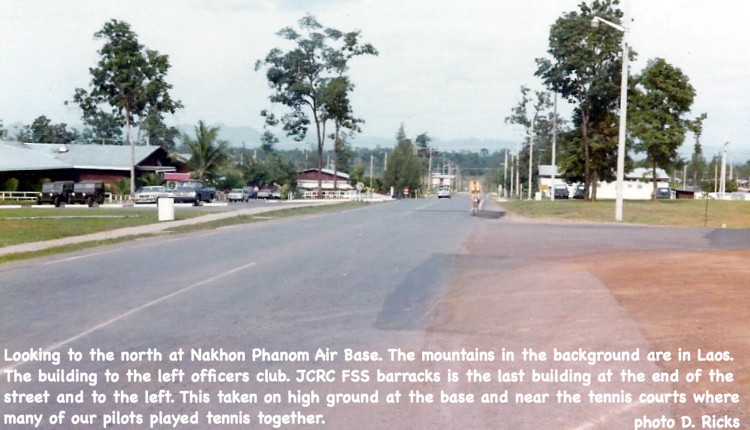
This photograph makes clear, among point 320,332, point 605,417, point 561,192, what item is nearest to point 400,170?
point 561,192

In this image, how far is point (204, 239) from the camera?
25.8m

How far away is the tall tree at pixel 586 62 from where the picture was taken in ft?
206

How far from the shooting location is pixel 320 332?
10.4 m

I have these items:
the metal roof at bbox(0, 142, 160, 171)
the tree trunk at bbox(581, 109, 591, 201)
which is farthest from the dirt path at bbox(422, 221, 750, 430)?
the metal roof at bbox(0, 142, 160, 171)

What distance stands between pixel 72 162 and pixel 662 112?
45.6 m

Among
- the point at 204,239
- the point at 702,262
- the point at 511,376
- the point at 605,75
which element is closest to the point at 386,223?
the point at 204,239

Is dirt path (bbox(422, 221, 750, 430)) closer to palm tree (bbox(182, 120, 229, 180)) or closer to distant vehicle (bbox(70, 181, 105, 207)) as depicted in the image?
distant vehicle (bbox(70, 181, 105, 207))

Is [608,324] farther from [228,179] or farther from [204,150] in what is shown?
[228,179]

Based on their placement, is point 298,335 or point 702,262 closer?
point 298,335

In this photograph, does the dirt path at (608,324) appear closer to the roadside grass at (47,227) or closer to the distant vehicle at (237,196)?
the roadside grass at (47,227)

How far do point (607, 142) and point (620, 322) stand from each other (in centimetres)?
5555

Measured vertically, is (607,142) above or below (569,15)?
below

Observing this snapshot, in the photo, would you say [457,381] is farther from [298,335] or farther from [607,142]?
[607,142]

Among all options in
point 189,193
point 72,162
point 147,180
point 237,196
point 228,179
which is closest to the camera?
point 189,193
